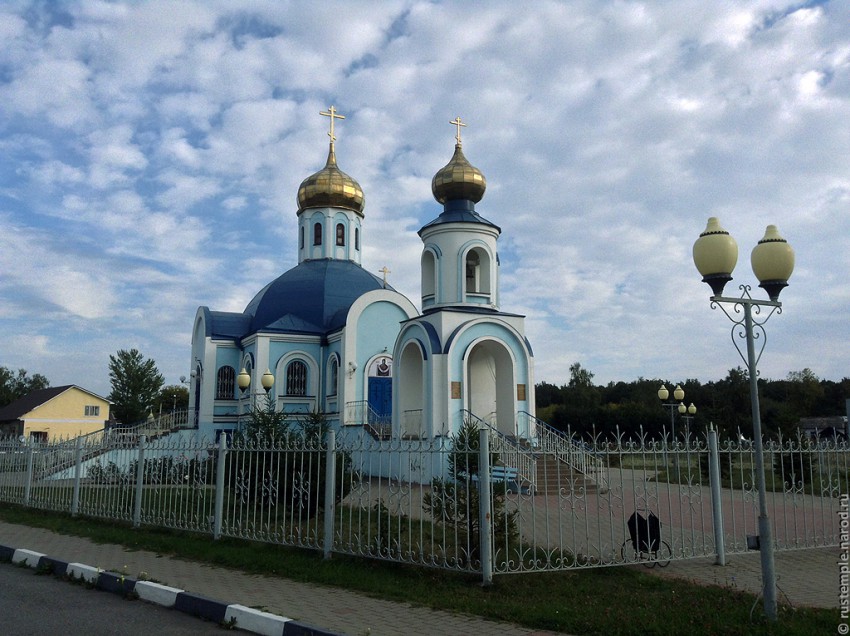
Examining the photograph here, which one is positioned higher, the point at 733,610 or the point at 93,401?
the point at 93,401

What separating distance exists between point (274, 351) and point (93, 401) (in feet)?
90.7

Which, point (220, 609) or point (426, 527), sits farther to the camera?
point (426, 527)

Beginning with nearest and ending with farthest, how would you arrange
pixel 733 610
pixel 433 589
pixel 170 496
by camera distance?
pixel 733 610, pixel 433 589, pixel 170 496

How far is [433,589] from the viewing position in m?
6.71

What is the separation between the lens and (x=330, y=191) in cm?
2838

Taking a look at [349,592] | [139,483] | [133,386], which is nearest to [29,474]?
[139,483]

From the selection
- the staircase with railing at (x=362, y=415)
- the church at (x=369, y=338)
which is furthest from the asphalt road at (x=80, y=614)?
the staircase with railing at (x=362, y=415)

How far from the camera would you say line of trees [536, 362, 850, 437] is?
3241cm

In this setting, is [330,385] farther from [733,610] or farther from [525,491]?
[733,610]

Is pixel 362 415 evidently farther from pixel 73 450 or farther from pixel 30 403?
pixel 30 403

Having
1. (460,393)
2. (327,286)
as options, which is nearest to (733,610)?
(460,393)

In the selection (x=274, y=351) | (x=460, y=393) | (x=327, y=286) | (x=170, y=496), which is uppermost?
(x=327, y=286)

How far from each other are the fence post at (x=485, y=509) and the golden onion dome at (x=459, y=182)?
1338 cm

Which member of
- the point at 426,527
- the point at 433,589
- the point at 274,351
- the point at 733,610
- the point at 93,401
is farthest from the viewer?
the point at 93,401
